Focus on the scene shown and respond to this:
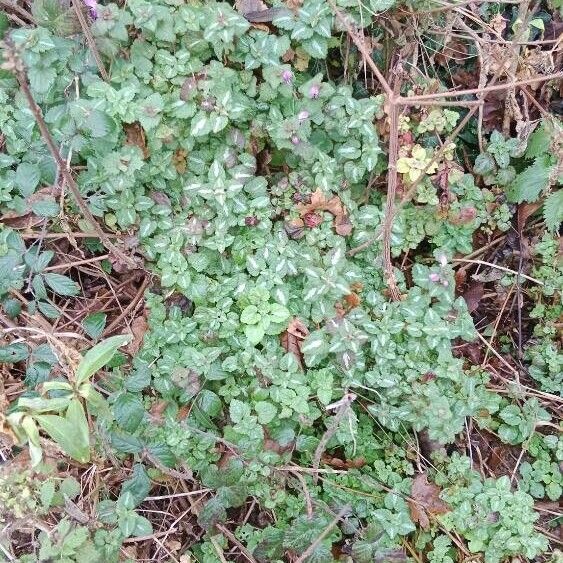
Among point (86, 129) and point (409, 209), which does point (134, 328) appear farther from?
point (409, 209)

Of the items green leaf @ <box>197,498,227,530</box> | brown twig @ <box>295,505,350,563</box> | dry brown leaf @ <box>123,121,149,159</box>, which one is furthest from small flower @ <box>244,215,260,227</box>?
brown twig @ <box>295,505,350,563</box>

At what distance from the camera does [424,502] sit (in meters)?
2.99

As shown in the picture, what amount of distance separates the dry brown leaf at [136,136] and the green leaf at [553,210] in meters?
2.07

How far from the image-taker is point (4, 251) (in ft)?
9.81

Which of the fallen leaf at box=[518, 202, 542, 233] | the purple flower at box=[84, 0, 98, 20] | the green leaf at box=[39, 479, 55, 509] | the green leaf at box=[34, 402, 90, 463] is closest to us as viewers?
the green leaf at box=[34, 402, 90, 463]

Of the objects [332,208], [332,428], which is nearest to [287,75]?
[332,208]

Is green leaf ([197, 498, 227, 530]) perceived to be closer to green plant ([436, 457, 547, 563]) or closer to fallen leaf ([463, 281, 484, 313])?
green plant ([436, 457, 547, 563])

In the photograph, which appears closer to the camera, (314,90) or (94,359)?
(94,359)

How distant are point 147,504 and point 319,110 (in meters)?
2.04

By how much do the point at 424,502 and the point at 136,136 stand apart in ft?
7.31

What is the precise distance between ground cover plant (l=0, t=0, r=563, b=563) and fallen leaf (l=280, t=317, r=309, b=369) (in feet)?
0.04

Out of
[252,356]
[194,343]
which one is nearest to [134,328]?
[194,343]

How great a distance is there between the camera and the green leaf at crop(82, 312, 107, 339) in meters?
3.05

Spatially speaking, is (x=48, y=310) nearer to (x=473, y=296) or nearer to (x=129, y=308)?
(x=129, y=308)
